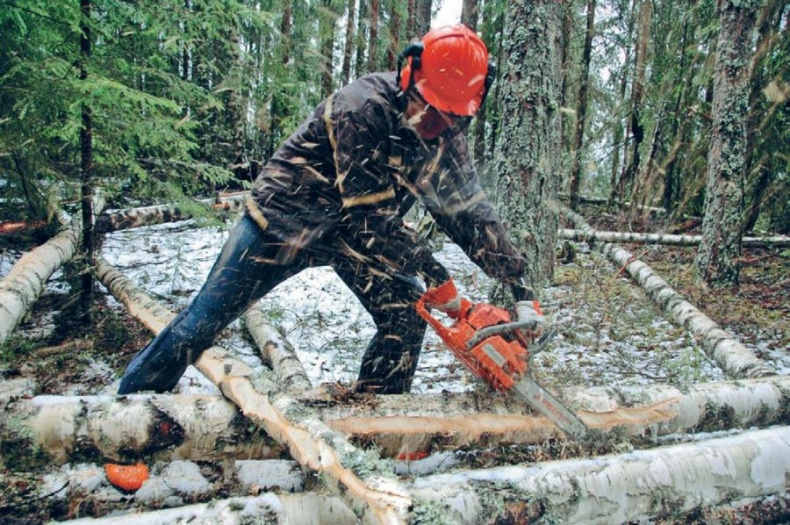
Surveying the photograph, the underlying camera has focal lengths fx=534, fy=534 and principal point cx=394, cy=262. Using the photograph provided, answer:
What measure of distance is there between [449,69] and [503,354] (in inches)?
49.9

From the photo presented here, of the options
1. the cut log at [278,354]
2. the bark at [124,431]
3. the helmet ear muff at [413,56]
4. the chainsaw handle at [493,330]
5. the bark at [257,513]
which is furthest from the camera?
the cut log at [278,354]

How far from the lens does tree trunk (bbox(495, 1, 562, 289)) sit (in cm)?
323

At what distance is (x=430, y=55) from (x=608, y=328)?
331 centimetres

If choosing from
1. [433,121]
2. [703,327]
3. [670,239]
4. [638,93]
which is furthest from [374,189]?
[638,93]

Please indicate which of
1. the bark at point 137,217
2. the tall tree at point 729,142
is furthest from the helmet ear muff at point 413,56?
the tall tree at point 729,142

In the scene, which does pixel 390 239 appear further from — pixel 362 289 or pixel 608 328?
pixel 608 328

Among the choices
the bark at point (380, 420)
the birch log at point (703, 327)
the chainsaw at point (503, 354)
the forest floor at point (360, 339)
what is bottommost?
the forest floor at point (360, 339)

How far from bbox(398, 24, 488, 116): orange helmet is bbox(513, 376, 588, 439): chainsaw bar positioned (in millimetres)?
1287

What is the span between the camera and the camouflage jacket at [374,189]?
8.01 feet

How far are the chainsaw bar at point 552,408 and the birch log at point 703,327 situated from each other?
154 cm

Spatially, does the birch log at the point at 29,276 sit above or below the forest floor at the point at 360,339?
above

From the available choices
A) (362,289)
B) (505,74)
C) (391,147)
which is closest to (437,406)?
(362,289)

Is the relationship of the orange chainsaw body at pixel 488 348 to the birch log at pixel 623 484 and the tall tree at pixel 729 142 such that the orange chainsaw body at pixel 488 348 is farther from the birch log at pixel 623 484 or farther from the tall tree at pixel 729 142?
the tall tree at pixel 729 142

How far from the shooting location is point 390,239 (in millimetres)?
2557
